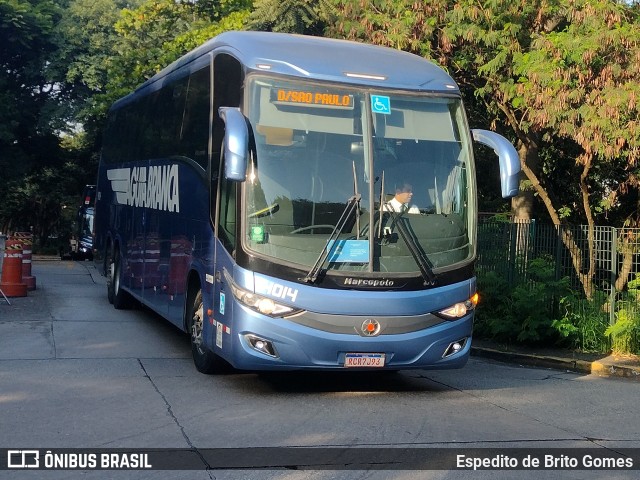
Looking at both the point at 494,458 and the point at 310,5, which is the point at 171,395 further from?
the point at 310,5

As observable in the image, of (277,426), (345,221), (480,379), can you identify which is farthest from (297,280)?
(480,379)

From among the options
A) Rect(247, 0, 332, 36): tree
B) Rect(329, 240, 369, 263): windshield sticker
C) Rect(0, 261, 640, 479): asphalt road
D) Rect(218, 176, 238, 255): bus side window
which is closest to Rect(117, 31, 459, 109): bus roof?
Rect(218, 176, 238, 255): bus side window

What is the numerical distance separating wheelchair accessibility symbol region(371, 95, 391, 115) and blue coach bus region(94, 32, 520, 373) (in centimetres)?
2

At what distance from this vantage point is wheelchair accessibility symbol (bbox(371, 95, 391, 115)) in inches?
388

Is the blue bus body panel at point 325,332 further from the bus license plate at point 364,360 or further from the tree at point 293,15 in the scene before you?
the tree at point 293,15

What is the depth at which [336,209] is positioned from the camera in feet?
31.2

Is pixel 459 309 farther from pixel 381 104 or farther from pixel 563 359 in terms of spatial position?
pixel 563 359

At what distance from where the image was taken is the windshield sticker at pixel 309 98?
973 cm

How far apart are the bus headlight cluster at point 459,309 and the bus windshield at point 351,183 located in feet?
1.47

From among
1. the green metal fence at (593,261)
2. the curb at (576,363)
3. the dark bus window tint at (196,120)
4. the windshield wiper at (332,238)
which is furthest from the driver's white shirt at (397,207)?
the green metal fence at (593,261)

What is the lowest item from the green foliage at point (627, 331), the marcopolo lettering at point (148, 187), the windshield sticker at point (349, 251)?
the green foliage at point (627, 331)

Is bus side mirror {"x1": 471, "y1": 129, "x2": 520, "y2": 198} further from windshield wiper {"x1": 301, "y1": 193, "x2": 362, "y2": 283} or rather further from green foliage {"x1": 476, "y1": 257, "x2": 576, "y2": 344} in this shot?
green foliage {"x1": 476, "y1": 257, "x2": 576, "y2": 344}

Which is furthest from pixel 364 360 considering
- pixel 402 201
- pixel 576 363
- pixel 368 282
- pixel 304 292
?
pixel 576 363

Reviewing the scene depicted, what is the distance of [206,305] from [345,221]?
2197mm
